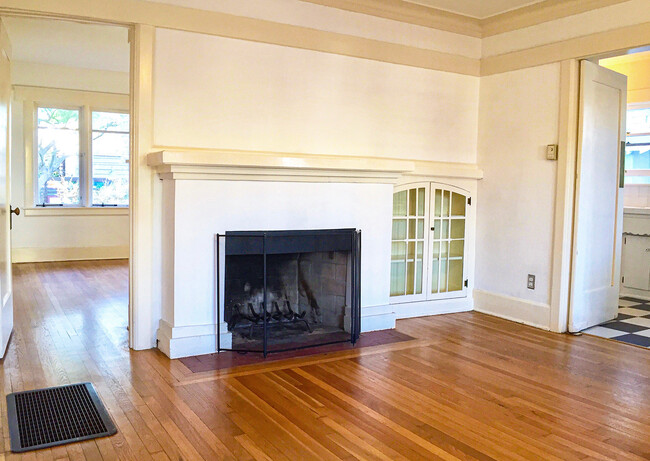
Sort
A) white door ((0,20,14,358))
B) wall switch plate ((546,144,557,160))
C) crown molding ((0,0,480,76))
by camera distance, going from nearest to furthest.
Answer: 1. crown molding ((0,0,480,76))
2. white door ((0,20,14,358))
3. wall switch plate ((546,144,557,160))

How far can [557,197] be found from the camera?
15.1 feet

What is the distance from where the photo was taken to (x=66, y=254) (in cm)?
826

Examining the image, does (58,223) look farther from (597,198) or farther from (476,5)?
(597,198)

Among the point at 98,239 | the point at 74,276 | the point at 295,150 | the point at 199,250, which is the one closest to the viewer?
the point at 199,250

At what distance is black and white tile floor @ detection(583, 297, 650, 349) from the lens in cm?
441

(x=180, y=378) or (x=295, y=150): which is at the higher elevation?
(x=295, y=150)

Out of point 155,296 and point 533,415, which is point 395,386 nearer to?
point 533,415

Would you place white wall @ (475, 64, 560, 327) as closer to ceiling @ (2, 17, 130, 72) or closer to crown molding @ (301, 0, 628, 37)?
crown molding @ (301, 0, 628, 37)

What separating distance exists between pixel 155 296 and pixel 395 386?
1.75m

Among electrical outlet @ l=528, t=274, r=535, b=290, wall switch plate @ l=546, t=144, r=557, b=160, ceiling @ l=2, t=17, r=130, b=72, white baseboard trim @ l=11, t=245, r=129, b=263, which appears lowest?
white baseboard trim @ l=11, t=245, r=129, b=263

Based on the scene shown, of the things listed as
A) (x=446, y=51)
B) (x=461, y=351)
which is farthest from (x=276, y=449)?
(x=446, y=51)

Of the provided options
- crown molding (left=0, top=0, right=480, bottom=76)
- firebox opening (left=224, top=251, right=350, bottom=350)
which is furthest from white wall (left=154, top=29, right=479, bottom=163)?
firebox opening (left=224, top=251, right=350, bottom=350)

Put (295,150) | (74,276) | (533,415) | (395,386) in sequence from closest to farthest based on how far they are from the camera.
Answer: (533,415) < (395,386) < (295,150) < (74,276)

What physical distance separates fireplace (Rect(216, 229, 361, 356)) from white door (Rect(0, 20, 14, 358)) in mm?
1408
